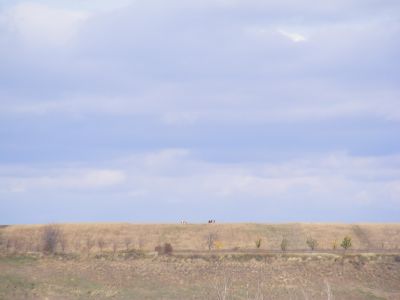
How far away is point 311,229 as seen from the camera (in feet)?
248

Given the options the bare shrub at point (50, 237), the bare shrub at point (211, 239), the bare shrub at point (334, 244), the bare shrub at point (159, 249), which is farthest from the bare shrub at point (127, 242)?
the bare shrub at point (334, 244)

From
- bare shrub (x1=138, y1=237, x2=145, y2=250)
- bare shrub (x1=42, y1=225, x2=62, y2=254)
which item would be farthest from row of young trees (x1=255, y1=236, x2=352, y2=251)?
bare shrub (x1=42, y1=225, x2=62, y2=254)

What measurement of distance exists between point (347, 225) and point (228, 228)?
13.4 meters

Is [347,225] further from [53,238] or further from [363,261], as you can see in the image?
[53,238]

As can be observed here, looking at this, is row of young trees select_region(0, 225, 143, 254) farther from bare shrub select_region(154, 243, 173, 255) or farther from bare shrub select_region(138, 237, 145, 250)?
bare shrub select_region(154, 243, 173, 255)

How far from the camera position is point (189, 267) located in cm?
5144

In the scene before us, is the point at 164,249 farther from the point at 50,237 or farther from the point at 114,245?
the point at 50,237

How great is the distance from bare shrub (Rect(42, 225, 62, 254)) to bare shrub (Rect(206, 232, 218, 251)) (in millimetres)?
14117

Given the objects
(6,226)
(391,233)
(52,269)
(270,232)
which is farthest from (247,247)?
(6,226)

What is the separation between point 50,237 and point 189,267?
20.3m

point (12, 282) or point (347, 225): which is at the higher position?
point (347, 225)

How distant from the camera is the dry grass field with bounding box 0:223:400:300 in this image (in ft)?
141

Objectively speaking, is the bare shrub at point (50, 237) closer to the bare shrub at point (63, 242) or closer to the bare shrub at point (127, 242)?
the bare shrub at point (63, 242)

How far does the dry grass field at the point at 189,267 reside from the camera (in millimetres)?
43000
